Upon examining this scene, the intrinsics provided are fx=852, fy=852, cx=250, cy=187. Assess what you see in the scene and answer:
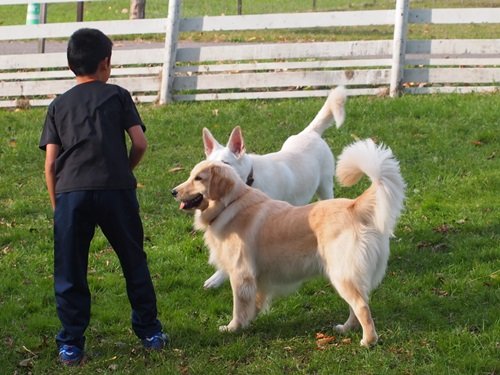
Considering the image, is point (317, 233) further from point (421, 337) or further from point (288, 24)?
point (288, 24)

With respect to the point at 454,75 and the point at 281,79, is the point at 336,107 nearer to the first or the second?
the point at 281,79

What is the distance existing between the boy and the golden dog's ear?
0.59 meters

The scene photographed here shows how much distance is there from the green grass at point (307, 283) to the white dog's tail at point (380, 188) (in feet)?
2.56

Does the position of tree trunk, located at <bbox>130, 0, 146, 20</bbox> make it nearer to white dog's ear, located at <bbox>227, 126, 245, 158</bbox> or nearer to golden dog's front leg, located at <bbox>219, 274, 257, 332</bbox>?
white dog's ear, located at <bbox>227, 126, 245, 158</bbox>

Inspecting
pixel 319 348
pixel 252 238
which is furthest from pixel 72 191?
pixel 319 348

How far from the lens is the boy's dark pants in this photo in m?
4.90

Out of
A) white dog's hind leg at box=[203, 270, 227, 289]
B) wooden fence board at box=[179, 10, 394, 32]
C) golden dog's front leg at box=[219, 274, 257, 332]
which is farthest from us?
wooden fence board at box=[179, 10, 394, 32]

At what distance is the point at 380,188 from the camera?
5.08m

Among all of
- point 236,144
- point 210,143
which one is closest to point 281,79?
point 210,143

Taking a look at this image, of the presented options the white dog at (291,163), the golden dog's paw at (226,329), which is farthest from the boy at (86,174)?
the white dog at (291,163)

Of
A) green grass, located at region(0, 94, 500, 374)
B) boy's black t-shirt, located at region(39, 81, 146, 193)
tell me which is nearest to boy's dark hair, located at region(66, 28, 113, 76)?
boy's black t-shirt, located at region(39, 81, 146, 193)

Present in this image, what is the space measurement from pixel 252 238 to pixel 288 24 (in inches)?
275

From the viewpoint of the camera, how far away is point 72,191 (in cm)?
487

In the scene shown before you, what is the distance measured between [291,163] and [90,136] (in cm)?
279
